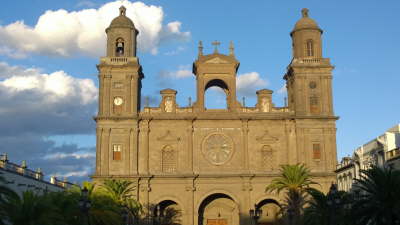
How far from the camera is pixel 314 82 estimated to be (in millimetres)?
63344

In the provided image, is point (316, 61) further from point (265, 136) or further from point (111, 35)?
point (111, 35)

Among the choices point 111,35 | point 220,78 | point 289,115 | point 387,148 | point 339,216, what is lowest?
point 339,216

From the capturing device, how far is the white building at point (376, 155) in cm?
5222

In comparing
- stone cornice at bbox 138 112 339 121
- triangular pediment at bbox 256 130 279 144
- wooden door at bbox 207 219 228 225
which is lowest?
wooden door at bbox 207 219 228 225

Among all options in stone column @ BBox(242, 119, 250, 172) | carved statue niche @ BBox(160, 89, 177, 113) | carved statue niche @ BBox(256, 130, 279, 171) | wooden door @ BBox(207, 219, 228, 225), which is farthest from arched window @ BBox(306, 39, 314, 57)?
wooden door @ BBox(207, 219, 228, 225)

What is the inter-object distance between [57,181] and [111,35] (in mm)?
29826

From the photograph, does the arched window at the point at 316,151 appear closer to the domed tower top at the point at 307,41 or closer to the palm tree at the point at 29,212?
the domed tower top at the point at 307,41

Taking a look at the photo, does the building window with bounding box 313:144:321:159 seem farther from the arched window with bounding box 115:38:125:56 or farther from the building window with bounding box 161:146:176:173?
the arched window with bounding box 115:38:125:56

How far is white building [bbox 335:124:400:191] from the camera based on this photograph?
171 ft

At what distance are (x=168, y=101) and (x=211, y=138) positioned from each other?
20.6ft

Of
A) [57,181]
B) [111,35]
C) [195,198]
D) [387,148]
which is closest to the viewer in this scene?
[387,148]

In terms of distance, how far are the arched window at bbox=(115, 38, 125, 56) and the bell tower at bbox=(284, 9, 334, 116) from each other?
19.1m

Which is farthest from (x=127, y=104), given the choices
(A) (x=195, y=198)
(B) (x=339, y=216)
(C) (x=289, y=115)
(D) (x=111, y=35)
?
(B) (x=339, y=216)

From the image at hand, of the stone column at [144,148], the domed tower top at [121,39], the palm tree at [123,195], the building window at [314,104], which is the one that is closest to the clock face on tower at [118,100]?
the stone column at [144,148]
